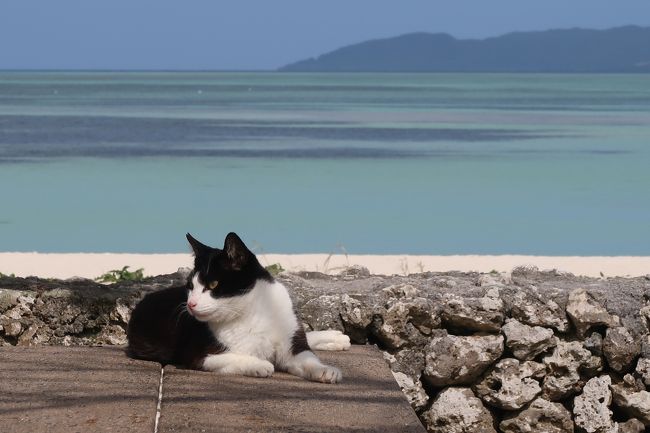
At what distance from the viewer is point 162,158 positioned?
30.5m

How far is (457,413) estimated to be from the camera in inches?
221

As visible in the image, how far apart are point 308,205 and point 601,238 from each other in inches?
216

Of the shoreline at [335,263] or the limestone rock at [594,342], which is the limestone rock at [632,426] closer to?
the limestone rock at [594,342]

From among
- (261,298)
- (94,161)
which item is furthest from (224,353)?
(94,161)

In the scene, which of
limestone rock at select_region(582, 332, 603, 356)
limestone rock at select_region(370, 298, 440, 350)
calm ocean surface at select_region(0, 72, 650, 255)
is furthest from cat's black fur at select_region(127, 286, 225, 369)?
calm ocean surface at select_region(0, 72, 650, 255)

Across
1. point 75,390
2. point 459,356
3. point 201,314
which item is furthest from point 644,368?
point 75,390

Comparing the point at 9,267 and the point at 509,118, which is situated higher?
the point at 509,118

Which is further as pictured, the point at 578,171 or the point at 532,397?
the point at 578,171

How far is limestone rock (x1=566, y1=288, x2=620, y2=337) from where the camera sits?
5617 millimetres

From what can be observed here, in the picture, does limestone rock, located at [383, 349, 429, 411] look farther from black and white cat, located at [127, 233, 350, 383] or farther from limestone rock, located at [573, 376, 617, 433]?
limestone rock, located at [573, 376, 617, 433]

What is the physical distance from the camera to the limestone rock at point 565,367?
564cm

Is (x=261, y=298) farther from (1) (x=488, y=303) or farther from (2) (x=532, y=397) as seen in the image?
(2) (x=532, y=397)

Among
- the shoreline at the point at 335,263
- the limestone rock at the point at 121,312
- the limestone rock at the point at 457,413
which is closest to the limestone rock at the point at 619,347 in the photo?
the limestone rock at the point at 457,413

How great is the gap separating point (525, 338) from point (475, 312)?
285 mm
